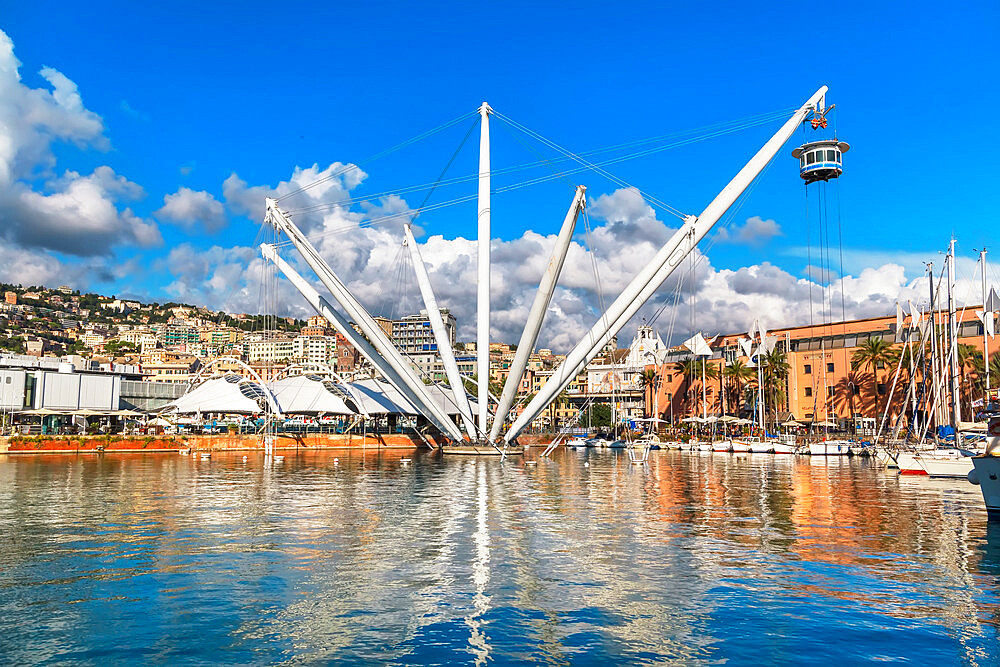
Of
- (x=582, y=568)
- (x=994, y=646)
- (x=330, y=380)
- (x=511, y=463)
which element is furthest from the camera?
(x=330, y=380)

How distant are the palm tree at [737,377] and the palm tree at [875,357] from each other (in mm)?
12633

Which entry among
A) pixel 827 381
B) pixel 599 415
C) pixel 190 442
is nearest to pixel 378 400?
pixel 190 442

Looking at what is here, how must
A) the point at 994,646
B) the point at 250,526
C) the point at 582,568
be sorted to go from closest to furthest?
the point at 994,646 < the point at 582,568 < the point at 250,526

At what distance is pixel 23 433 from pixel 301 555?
56348mm

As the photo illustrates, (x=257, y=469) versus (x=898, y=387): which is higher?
(x=898, y=387)

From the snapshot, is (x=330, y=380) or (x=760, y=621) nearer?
(x=760, y=621)

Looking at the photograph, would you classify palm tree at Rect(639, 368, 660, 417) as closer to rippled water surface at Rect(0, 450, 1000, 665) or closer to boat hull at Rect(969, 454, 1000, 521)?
rippled water surface at Rect(0, 450, 1000, 665)

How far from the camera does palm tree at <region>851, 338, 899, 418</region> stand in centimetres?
7625

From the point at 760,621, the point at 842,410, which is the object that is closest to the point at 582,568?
the point at 760,621

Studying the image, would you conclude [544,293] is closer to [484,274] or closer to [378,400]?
[484,274]

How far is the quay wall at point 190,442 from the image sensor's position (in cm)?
5762

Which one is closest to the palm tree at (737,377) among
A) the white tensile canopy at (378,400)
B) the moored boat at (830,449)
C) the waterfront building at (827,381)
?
the waterfront building at (827,381)

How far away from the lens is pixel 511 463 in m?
49.5

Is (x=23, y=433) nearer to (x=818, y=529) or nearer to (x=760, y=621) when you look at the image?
(x=818, y=529)
